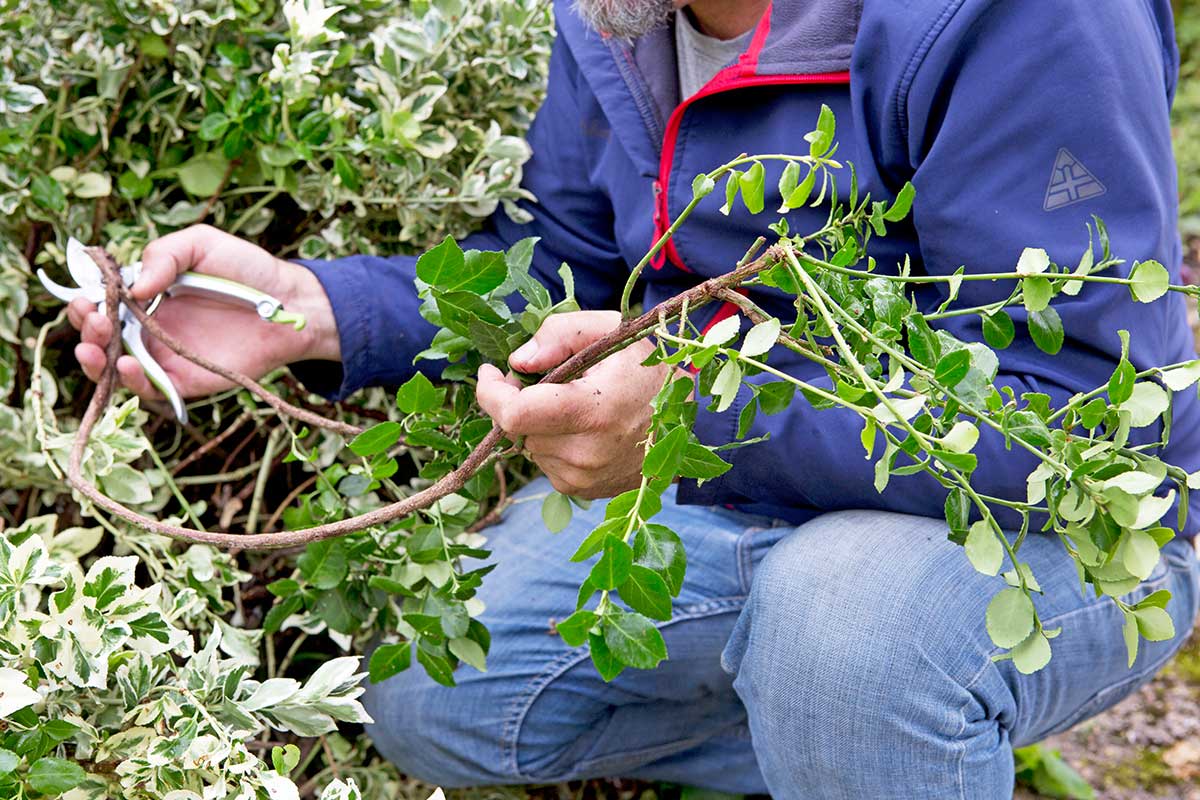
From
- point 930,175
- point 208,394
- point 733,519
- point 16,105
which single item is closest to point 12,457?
point 208,394

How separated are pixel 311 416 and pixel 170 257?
0.29 m

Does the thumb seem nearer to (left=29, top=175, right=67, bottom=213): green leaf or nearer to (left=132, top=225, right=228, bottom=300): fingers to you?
(left=132, top=225, right=228, bottom=300): fingers

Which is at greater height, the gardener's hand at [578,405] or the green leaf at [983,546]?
the green leaf at [983,546]

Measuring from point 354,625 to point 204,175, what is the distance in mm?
644

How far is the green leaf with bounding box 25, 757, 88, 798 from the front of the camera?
3.34 ft

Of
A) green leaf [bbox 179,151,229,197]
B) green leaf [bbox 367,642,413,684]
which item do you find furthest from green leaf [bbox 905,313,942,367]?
green leaf [bbox 179,151,229,197]

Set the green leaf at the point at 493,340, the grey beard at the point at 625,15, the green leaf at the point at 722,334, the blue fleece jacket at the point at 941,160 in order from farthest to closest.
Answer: the grey beard at the point at 625,15 → the blue fleece jacket at the point at 941,160 → the green leaf at the point at 493,340 → the green leaf at the point at 722,334

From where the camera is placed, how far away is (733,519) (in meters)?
1.62

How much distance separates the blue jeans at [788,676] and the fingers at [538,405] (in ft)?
1.06

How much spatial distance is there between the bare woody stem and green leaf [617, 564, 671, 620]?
0.20 m

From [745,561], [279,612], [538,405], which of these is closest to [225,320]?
[279,612]

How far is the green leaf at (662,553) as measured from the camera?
34.5 inches

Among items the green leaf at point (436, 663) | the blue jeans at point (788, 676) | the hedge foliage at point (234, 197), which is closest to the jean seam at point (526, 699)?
the blue jeans at point (788, 676)

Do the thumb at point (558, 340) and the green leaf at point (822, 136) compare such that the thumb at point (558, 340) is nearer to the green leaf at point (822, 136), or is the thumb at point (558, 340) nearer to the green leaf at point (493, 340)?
the green leaf at point (493, 340)
